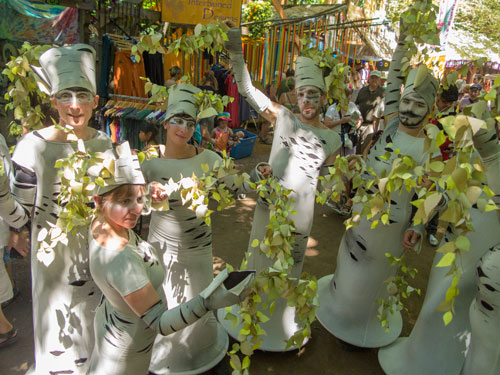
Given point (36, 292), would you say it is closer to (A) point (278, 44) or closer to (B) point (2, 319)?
(B) point (2, 319)

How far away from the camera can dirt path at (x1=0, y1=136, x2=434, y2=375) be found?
9.81ft

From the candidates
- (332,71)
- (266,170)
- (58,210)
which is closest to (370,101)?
(332,71)

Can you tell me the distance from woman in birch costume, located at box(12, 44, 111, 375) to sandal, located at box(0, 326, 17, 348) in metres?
0.64

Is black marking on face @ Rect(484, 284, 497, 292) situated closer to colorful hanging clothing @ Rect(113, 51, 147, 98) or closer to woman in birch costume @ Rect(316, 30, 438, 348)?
woman in birch costume @ Rect(316, 30, 438, 348)

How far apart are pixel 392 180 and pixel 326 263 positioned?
3.24 metres

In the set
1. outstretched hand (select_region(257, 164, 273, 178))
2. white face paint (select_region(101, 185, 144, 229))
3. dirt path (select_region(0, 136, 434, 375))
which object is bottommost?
dirt path (select_region(0, 136, 434, 375))

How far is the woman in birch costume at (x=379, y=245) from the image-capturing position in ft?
8.88

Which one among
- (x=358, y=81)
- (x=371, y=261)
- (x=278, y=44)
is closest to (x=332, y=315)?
(x=371, y=261)

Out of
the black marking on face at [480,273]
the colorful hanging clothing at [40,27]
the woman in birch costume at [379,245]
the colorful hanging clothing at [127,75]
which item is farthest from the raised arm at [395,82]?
the colorful hanging clothing at [40,27]

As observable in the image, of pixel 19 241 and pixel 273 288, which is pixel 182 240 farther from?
pixel 19 241

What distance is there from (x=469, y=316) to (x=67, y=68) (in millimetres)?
2847

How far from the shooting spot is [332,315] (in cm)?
330

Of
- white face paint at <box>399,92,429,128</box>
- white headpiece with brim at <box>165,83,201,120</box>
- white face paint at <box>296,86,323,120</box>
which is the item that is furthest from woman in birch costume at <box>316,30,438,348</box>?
white headpiece with brim at <box>165,83,201,120</box>

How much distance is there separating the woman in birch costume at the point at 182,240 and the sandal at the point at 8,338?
1180 millimetres
